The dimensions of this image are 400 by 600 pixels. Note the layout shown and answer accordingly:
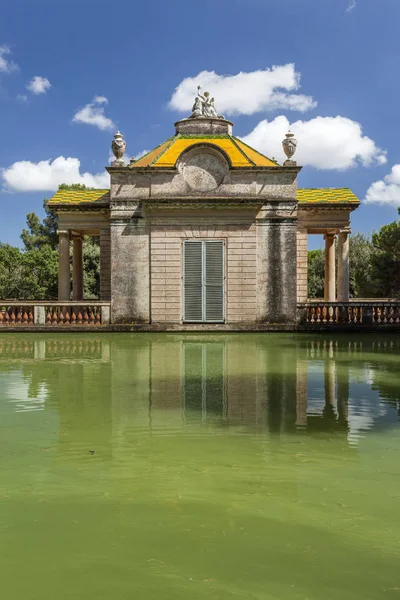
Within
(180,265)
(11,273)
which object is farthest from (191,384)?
Answer: (11,273)

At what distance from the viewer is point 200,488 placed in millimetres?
4023

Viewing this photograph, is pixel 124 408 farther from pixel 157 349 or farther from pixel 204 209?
pixel 204 209

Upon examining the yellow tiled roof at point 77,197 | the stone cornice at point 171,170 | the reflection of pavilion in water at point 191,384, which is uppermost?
the stone cornice at point 171,170

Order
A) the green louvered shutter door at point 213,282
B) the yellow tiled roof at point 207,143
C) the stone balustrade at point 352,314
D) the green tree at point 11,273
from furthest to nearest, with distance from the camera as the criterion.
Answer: the green tree at point 11,273
the yellow tiled roof at point 207,143
the green louvered shutter door at point 213,282
the stone balustrade at point 352,314

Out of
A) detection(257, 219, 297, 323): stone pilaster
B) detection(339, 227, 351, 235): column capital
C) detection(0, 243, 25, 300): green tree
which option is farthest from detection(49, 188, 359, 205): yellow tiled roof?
detection(0, 243, 25, 300): green tree

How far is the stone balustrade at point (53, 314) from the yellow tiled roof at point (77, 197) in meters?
4.45

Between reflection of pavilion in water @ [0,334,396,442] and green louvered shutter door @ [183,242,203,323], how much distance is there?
16.2 ft

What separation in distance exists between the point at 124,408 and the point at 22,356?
624cm

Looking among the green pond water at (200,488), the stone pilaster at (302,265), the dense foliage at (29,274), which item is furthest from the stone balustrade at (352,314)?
the dense foliage at (29,274)

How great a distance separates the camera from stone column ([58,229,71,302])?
2153 centimetres

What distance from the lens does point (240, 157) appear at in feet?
66.2

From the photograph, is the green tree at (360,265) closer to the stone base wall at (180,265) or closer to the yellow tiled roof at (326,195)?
the yellow tiled roof at (326,195)

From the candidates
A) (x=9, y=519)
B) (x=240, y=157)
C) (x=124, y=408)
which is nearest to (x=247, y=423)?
(x=124, y=408)

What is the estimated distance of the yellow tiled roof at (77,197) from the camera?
856 inches
